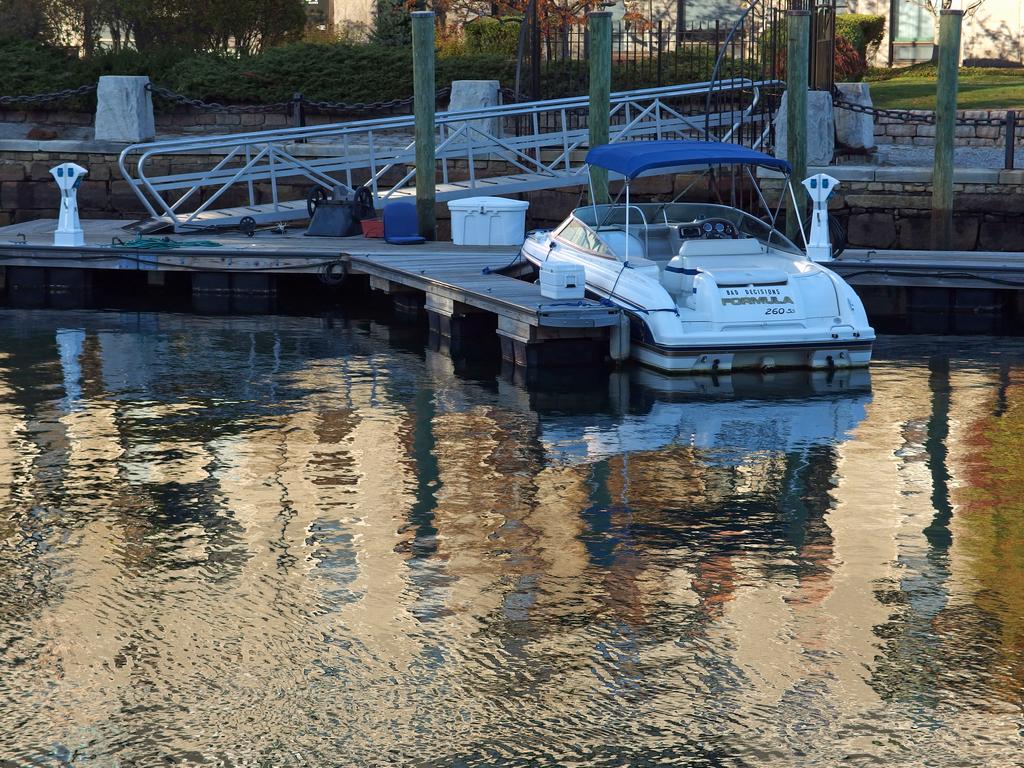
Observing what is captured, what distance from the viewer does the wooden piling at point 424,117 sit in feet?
57.1

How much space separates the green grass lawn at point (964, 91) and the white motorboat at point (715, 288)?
30.8ft

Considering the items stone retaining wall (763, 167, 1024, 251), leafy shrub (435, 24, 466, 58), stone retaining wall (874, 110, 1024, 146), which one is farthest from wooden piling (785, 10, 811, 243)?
leafy shrub (435, 24, 466, 58)

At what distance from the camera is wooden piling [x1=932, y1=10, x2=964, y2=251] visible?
1655cm

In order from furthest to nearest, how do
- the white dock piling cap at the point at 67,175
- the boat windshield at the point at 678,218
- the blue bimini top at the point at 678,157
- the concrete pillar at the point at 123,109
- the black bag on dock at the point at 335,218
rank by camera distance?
the concrete pillar at the point at 123,109 → the black bag on dock at the point at 335,218 → the white dock piling cap at the point at 67,175 → the boat windshield at the point at 678,218 → the blue bimini top at the point at 678,157

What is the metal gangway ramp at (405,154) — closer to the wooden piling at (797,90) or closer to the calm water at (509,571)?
the wooden piling at (797,90)

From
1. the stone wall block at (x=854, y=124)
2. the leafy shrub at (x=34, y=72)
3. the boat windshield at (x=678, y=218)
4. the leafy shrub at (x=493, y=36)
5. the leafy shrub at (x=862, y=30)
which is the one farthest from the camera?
the leafy shrub at (x=862, y=30)

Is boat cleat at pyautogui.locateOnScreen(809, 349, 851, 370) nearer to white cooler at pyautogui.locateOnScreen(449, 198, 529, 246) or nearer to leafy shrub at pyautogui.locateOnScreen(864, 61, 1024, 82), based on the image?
white cooler at pyautogui.locateOnScreen(449, 198, 529, 246)

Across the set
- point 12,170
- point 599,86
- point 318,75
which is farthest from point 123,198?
point 599,86

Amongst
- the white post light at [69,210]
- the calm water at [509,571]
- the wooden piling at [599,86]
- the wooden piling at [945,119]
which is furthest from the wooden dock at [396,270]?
the wooden piling at [945,119]

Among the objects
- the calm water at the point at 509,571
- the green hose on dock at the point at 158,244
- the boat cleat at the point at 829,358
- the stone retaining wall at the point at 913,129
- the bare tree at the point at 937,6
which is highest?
the bare tree at the point at 937,6

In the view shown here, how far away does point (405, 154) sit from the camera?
19.5 meters

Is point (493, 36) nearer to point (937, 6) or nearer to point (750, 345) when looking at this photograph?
point (937, 6)

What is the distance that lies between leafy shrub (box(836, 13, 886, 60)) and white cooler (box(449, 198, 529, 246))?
42.7ft

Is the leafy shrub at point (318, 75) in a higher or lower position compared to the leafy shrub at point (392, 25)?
lower
